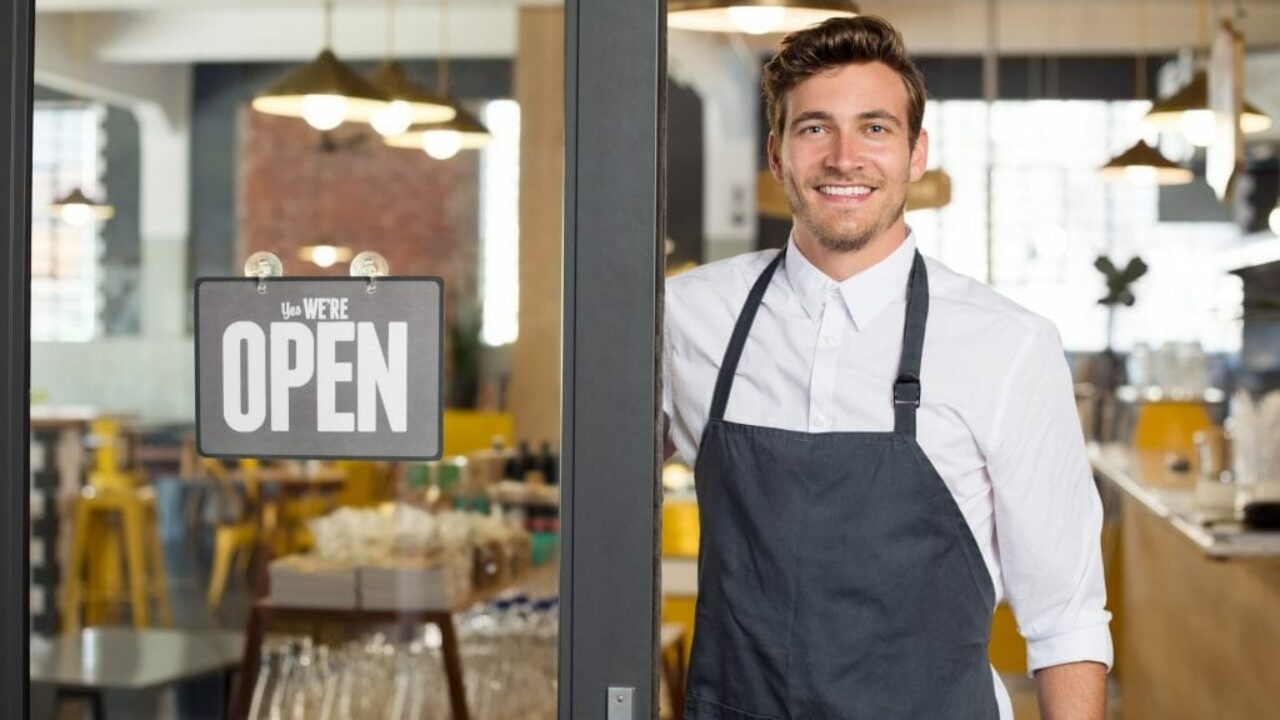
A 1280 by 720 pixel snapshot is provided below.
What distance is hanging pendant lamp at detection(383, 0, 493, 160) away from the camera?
477 cm

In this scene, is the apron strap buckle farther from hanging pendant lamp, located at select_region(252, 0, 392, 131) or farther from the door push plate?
hanging pendant lamp, located at select_region(252, 0, 392, 131)

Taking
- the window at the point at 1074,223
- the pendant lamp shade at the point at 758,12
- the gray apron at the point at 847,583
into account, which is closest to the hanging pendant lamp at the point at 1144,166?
the pendant lamp shade at the point at 758,12

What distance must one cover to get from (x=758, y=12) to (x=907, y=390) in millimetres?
1218

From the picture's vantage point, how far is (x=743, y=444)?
1.84 metres

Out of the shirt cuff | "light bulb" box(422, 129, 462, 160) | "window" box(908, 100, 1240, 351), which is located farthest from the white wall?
"window" box(908, 100, 1240, 351)

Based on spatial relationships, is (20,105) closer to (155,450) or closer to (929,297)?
(929,297)

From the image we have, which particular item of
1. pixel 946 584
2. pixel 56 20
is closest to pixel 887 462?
pixel 946 584

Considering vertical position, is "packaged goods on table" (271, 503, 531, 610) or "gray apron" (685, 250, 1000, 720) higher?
"gray apron" (685, 250, 1000, 720)

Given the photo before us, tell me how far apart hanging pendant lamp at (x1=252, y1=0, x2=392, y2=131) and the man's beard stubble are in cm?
222

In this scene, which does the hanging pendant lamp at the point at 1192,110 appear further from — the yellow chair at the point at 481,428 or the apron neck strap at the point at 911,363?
the apron neck strap at the point at 911,363

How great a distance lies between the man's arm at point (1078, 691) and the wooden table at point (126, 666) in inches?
97.8

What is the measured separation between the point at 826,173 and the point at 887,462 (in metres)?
0.35

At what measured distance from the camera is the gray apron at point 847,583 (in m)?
1.77

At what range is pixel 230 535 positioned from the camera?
6.28 m
